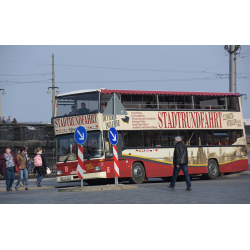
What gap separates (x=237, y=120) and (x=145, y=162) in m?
5.95

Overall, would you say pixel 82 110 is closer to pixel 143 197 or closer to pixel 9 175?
pixel 9 175

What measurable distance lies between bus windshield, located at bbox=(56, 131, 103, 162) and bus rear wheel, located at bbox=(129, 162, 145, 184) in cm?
203

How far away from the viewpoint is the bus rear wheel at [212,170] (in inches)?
826

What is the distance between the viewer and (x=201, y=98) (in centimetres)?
2058

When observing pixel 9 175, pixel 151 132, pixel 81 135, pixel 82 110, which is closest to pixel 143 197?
pixel 81 135

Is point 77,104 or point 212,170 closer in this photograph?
point 77,104

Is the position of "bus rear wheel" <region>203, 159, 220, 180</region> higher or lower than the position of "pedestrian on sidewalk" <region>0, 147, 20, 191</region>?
lower

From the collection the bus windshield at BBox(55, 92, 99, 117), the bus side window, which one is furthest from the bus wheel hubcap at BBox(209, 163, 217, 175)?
the bus windshield at BBox(55, 92, 99, 117)

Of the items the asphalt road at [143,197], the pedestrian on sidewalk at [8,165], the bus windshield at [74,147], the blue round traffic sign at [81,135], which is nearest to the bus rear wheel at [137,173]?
the bus windshield at [74,147]

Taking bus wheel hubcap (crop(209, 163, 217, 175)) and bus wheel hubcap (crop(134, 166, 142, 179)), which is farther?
bus wheel hubcap (crop(209, 163, 217, 175))

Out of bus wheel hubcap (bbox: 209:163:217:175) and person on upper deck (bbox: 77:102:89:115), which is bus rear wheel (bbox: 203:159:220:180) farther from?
person on upper deck (bbox: 77:102:89:115)

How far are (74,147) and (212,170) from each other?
740 centimetres

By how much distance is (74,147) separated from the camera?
1781 centimetres

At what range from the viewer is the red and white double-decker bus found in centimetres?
1753
